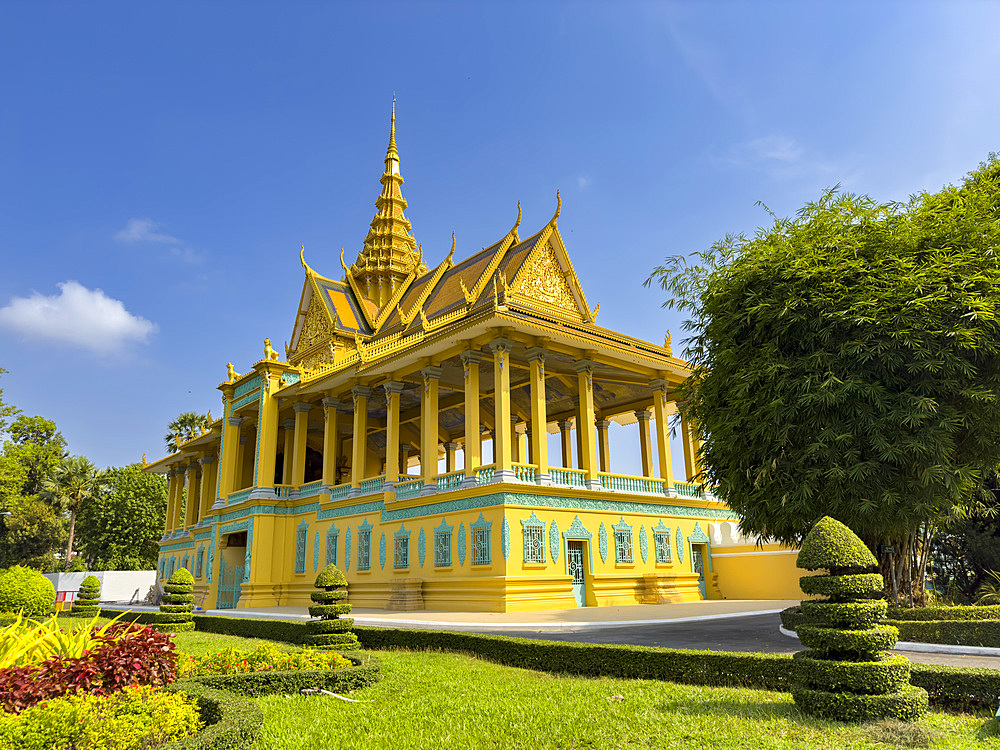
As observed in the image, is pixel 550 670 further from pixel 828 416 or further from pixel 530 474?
pixel 530 474

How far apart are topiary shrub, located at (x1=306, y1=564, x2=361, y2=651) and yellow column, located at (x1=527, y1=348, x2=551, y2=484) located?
9.52m

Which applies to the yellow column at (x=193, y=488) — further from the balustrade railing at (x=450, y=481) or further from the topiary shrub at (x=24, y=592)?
the balustrade railing at (x=450, y=481)

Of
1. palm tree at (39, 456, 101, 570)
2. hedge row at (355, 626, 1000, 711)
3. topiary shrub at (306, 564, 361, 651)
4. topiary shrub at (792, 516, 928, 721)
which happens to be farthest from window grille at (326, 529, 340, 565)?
palm tree at (39, 456, 101, 570)

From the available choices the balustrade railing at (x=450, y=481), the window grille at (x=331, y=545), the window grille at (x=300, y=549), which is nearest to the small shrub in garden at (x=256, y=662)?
the balustrade railing at (x=450, y=481)

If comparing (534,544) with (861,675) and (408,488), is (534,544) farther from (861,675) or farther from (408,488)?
(861,675)

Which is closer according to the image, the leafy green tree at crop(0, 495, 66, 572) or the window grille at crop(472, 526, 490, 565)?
the window grille at crop(472, 526, 490, 565)

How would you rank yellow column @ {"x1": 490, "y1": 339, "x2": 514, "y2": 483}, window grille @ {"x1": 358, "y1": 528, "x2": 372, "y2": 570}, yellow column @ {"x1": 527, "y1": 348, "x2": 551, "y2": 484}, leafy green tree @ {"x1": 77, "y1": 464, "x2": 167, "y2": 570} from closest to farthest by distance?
yellow column @ {"x1": 490, "y1": 339, "x2": 514, "y2": 483}, yellow column @ {"x1": 527, "y1": 348, "x2": 551, "y2": 484}, window grille @ {"x1": 358, "y1": 528, "x2": 372, "y2": 570}, leafy green tree @ {"x1": 77, "y1": 464, "x2": 167, "y2": 570}

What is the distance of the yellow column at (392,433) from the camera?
24328 mm

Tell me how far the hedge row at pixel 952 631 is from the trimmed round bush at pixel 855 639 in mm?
3532

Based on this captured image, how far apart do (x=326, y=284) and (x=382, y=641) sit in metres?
25.2

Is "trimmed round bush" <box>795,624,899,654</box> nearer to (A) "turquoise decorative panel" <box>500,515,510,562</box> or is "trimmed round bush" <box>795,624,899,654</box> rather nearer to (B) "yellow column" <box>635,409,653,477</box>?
(A) "turquoise decorative panel" <box>500,515,510,562</box>

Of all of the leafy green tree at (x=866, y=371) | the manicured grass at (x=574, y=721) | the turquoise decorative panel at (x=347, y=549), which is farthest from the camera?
the turquoise decorative panel at (x=347, y=549)

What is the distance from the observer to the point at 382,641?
510 inches

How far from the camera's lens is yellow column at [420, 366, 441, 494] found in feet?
74.4
